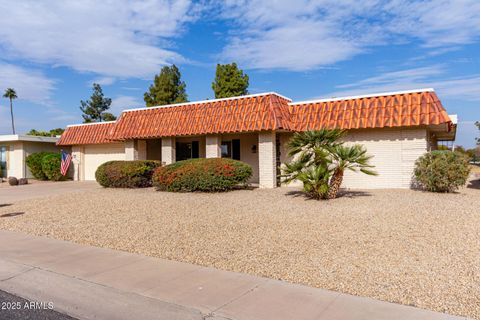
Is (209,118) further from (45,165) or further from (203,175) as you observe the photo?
(45,165)

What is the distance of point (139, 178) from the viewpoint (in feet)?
60.9

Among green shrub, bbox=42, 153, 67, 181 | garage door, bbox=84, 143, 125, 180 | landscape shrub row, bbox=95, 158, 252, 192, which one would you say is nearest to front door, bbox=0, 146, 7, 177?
green shrub, bbox=42, 153, 67, 181

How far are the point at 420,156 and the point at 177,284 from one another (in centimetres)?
1276

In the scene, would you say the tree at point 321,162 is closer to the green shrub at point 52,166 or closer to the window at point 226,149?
the window at point 226,149

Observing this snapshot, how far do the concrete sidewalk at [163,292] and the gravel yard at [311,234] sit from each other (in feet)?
1.28

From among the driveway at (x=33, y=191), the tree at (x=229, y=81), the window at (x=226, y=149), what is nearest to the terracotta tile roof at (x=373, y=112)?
the window at (x=226, y=149)

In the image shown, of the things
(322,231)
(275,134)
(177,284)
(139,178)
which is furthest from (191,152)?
(177,284)

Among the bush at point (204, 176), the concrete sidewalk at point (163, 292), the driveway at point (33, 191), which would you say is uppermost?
the bush at point (204, 176)

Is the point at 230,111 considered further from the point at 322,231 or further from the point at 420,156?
the point at 322,231

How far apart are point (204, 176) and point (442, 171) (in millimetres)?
8714

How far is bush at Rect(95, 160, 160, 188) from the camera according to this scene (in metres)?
18.4

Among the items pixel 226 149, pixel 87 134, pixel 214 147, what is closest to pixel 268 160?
pixel 214 147

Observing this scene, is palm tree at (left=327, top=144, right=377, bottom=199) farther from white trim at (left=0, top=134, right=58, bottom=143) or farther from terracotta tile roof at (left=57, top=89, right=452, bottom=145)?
white trim at (left=0, top=134, right=58, bottom=143)

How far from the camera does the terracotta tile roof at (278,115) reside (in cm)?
1572
